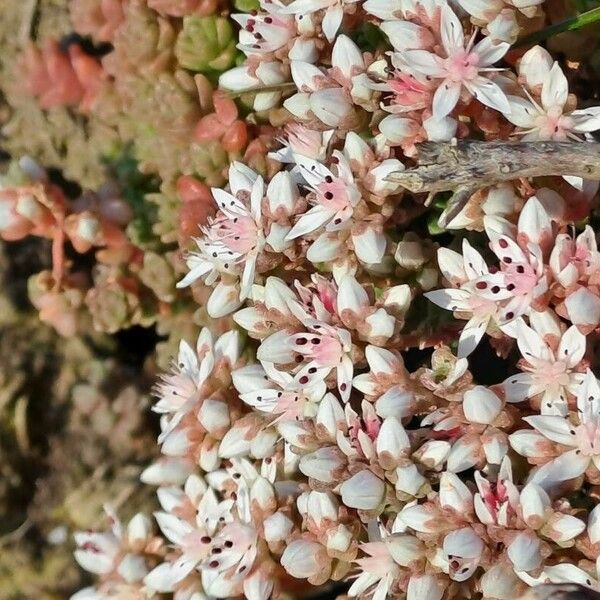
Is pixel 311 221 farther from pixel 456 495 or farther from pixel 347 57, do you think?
pixel 456 495

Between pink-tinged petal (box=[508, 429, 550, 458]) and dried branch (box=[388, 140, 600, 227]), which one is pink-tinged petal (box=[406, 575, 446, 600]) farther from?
dried branch (box=[388, 140, 600, 227])

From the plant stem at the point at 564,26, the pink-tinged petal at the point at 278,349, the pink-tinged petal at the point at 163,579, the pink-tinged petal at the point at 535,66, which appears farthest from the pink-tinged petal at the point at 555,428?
the pink-tinged petal at the point at 163,579

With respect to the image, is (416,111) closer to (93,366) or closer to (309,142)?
(309,142)

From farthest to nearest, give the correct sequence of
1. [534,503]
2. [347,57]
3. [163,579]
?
[163,579], [347,57], [534,503]

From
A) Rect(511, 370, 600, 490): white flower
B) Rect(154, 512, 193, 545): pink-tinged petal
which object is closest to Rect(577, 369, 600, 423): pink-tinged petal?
Rect(511, 370, 600, 490): white flower

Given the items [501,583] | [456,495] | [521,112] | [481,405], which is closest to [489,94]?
[521,112]

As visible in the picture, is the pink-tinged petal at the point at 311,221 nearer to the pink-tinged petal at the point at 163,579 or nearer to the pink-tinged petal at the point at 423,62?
the pink-tinged petal at the point at 423,62
